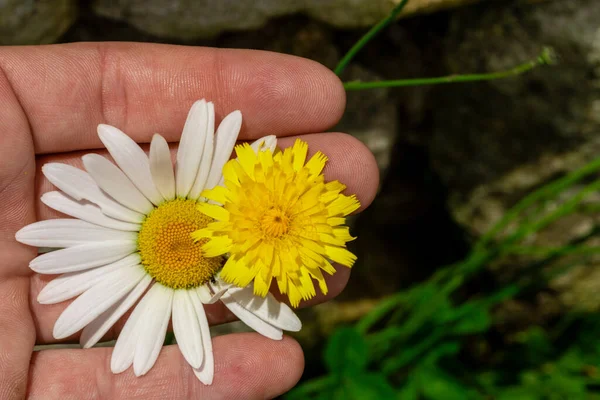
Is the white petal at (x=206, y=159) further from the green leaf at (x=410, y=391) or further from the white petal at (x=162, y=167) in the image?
the green leaf at (x=410, y=391)

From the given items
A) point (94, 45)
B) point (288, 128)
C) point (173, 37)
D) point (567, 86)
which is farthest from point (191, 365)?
point (567, 86)

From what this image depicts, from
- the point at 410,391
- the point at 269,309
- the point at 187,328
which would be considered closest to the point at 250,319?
the point at 269,309

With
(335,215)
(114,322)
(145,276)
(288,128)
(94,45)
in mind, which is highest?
(288,128)

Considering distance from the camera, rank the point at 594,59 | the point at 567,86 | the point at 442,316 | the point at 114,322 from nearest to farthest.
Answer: the point at 114,322, the point at 594,59, the point at 567,86, the point at 442,316

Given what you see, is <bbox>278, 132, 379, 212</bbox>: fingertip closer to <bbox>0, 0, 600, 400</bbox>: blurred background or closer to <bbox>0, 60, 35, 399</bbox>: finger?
<bbox>0, 0, 600, 400</bbox>: blurred background

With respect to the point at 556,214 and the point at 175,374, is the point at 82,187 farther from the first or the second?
the point at 556,214

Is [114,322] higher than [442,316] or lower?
lower

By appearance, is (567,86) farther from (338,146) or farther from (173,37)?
(173,37)

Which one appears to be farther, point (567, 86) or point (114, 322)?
point (567, 86)
